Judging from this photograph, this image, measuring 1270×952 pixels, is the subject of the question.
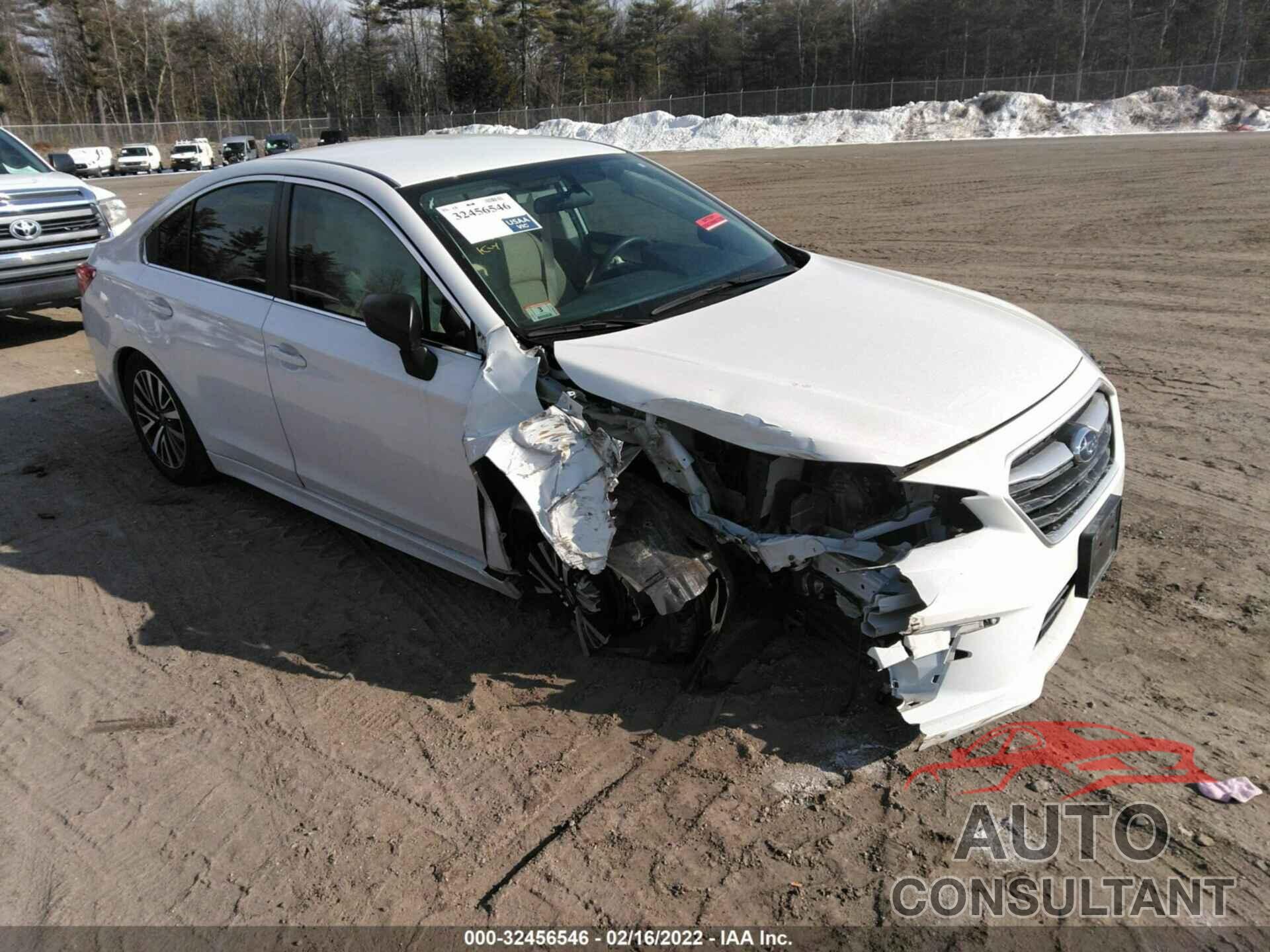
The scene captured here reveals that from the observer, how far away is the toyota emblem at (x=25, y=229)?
8664 mm

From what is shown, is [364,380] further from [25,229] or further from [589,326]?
[25,229]

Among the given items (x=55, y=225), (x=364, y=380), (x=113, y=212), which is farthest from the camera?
(x=113, y=212)

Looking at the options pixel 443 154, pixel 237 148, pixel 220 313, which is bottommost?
pixel 237 148

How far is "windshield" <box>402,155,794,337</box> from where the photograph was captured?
3668 mm

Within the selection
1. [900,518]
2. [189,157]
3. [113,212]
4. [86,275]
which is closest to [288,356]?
[86,275]

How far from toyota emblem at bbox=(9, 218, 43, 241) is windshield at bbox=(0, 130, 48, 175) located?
88 centimetres

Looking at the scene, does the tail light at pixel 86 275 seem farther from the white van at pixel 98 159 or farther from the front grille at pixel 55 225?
the white van at pixel 98 159

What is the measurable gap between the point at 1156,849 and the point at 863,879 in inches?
33.5

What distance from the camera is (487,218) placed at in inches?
151

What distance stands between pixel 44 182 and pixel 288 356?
701 cm

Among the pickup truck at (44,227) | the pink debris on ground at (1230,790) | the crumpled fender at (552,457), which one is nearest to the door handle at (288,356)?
the crumpled fender at (552,457)

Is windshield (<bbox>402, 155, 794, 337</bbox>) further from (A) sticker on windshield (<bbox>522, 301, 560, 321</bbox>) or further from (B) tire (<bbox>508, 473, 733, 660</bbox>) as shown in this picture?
(B) tire (<bbox>508, 473, 733, 660</bbox>)

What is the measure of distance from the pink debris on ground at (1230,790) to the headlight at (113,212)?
32.2 ft

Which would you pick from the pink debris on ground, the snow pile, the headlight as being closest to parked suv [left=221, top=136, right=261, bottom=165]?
the snow pile
